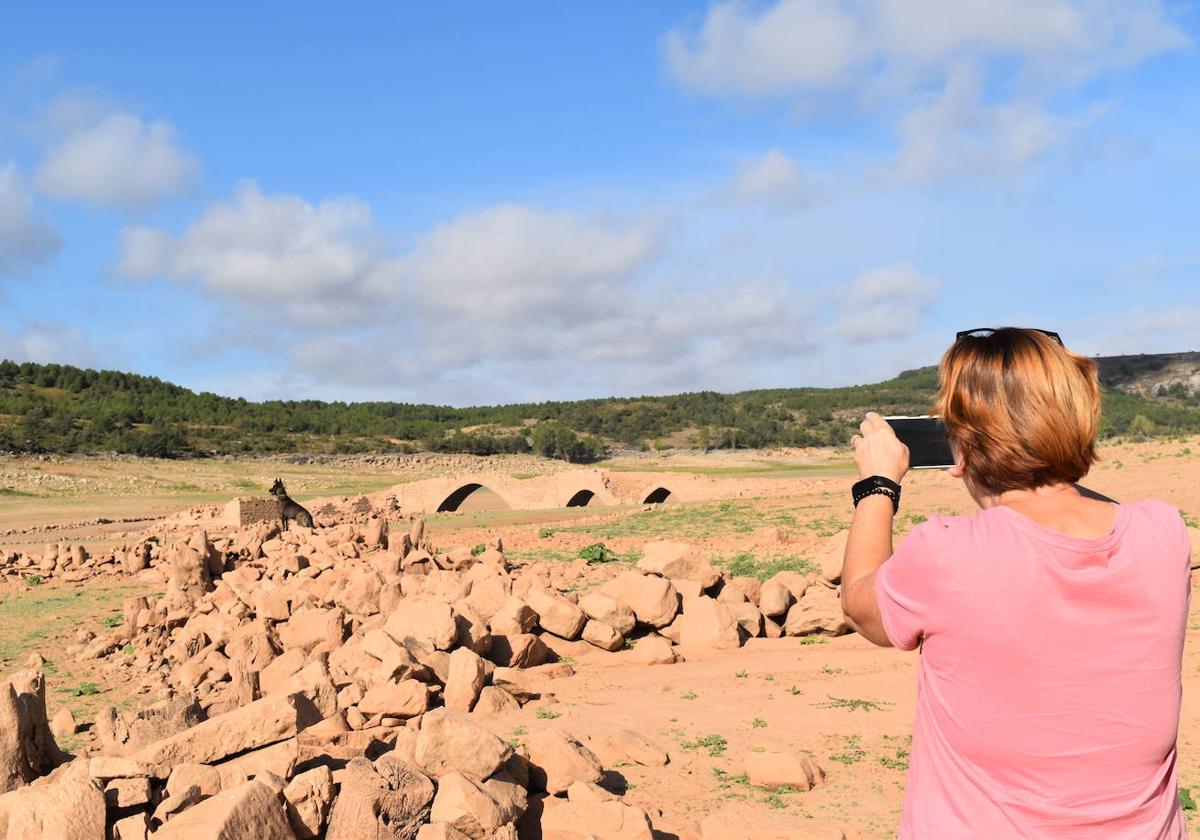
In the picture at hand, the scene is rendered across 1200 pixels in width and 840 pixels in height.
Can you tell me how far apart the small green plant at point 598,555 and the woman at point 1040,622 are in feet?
42.4

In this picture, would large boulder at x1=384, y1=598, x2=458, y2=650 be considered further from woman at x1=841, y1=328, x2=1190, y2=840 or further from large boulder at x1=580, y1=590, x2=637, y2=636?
woman at x1=841, y1=328, x2=1190, y2=840

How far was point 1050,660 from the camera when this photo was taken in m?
1.89

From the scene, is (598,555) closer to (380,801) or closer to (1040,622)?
(380,801)

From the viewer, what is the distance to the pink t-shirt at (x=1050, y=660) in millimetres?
1868

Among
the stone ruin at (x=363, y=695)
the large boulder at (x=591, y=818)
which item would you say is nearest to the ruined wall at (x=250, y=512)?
the stone ruin at (x=363, y=695)

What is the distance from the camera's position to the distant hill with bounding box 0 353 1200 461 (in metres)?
56.7

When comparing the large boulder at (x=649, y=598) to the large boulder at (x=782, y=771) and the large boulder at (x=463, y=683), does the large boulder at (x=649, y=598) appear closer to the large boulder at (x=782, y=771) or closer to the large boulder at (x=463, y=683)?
the large boulder at (x=463, y=683)

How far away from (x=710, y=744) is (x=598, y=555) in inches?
348

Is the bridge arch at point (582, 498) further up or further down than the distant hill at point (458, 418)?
further down

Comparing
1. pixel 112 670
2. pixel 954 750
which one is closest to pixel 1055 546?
pixel 954 750

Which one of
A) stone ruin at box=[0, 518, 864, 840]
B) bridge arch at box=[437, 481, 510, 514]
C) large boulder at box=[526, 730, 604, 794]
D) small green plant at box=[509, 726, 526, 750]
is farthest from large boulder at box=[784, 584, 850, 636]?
bridge arch at box=[437, 481, 510, 514]

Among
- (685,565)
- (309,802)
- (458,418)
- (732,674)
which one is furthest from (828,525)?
(458,418)

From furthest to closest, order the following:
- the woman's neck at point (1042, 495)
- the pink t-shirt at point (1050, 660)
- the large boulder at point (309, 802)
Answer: the large boulder at point (309, 802), the woman's neck at point (1042, 495), the pink t-shirt at point (1050, 660)

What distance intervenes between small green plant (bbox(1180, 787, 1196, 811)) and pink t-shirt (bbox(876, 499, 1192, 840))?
4.02 m
